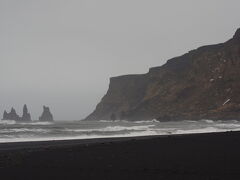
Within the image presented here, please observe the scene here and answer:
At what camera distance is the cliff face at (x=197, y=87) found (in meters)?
117

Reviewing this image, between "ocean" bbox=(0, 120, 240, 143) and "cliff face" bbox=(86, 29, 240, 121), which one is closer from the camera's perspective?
"ocean" bbox=(0, 120, 240, 143)

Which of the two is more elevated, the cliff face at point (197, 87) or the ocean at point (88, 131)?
the cliff face at point (197, 87)

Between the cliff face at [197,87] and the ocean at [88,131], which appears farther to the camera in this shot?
the cliff face at [197,87]

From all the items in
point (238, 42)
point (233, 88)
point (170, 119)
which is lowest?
point (170, 119)

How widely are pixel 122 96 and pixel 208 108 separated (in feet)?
240

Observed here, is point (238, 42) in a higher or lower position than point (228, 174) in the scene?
higher

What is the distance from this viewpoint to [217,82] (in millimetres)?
124938

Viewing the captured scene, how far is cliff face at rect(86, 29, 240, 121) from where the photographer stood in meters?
117

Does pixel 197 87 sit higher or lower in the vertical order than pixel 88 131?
higher

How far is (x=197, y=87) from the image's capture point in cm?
13062

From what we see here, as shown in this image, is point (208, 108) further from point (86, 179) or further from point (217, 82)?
point (86, 179)

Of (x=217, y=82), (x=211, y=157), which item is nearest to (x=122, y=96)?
(x=217, y=82)

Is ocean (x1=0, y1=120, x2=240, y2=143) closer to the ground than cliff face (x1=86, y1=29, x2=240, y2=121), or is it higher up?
closer to the ground

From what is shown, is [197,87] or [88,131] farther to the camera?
[197,87]
